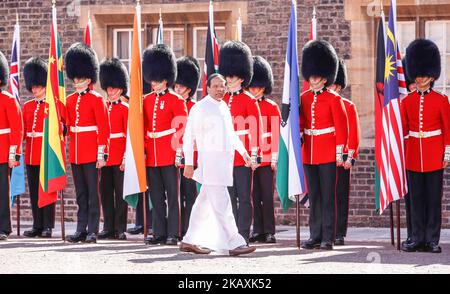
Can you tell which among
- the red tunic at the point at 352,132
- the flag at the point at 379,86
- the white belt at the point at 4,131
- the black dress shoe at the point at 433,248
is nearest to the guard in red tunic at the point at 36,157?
the white belt at the point at 4,131

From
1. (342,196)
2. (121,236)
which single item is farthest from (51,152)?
(342,196)

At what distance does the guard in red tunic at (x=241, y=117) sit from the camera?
451 inches

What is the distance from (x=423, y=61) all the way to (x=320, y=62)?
964 millimetres

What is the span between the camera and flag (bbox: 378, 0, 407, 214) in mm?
11008

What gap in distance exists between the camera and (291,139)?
11219 millimetres

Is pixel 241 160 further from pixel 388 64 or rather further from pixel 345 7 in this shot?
pixel 345 7

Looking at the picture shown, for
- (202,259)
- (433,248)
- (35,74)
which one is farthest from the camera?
(35,74)

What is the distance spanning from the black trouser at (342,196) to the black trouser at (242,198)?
3.31ft

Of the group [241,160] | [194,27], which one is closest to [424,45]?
A: [241,160]

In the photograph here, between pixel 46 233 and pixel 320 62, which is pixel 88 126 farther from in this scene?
pixel 320 62

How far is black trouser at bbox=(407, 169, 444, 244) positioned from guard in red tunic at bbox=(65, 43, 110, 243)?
3.08m

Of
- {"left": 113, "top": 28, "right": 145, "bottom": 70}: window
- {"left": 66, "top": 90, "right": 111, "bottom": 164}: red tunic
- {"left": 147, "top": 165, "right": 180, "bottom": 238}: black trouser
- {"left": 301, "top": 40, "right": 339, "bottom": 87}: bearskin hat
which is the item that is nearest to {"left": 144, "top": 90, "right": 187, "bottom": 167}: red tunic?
{"left": 147, "top": 165, "right": 180, "bottom": 238}: black trouser

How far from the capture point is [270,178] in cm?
1230

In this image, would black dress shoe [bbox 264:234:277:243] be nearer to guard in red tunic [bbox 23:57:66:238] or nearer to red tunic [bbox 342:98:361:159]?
red tunic [bbox 342:98:361:159]
